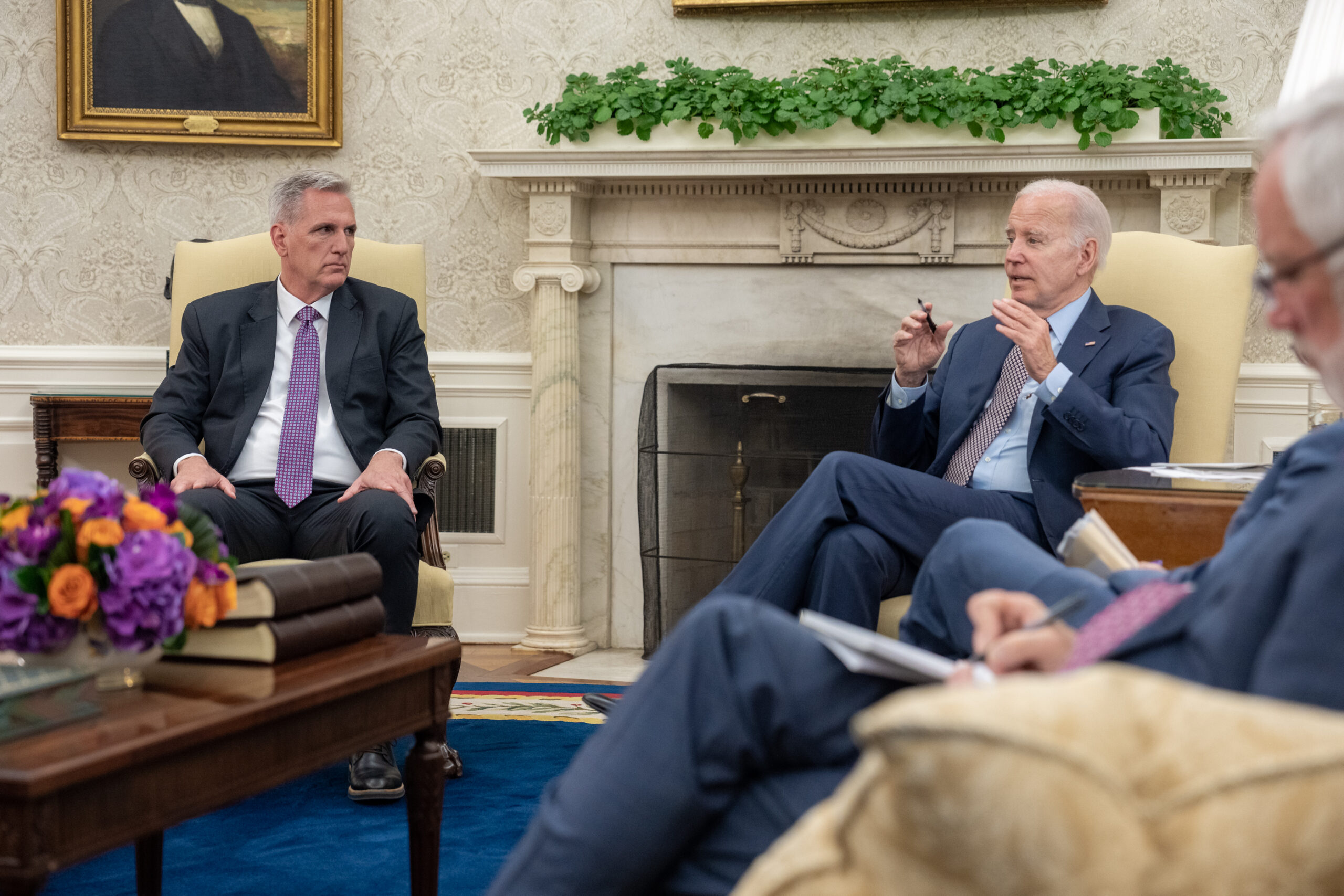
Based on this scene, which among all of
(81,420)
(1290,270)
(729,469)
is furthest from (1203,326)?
(81,420)

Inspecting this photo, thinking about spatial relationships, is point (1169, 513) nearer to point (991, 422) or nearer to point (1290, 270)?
point (991, 422)

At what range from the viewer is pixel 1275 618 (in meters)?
0.89

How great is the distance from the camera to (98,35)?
408 cm

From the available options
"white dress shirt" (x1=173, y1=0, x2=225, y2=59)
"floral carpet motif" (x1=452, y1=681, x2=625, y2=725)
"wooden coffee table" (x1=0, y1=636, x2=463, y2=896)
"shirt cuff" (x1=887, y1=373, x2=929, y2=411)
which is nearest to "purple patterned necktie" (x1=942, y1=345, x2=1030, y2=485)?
"shirt cuff" (x1=887, y1=373, x2=929, y2=411)

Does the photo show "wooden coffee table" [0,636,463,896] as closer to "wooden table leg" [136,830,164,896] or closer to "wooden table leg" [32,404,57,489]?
"wooden table leg" [136,830,164,896]

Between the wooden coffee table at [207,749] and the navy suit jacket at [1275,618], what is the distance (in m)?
0.94

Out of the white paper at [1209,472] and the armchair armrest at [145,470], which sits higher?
the white paper at [1209,472]

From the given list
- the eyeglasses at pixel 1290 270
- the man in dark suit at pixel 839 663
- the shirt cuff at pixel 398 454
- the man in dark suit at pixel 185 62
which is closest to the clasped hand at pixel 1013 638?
the man in dark suit at pixel 839 663

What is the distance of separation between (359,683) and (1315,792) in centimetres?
117

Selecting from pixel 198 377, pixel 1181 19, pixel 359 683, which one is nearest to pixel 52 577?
pixel 359 683

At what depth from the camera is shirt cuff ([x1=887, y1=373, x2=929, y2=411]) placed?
2.76m

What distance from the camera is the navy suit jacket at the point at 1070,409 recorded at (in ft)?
8.06

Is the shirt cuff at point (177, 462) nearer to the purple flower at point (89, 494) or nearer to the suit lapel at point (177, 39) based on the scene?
the purple flower at point (89, 494)

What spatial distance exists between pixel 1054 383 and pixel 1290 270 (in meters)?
1.57
